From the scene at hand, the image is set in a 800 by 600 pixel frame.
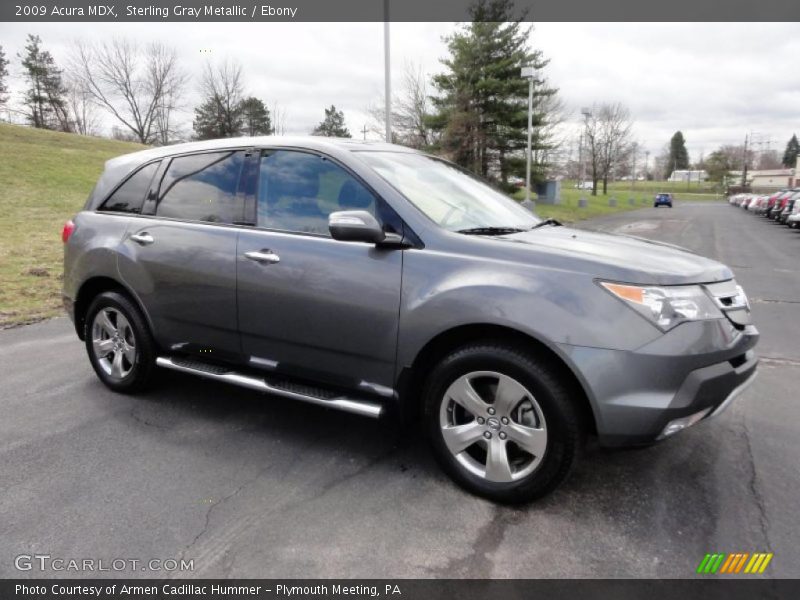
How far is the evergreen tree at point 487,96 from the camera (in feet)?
93.8

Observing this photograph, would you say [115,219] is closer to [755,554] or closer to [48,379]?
[48,379]

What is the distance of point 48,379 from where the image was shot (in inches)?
181

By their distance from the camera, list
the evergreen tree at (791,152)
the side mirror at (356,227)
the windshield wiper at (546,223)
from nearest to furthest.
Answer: the side mirror at (356,227) → the windshield wiper at (546,223) → the evergreen tree at (791,152)

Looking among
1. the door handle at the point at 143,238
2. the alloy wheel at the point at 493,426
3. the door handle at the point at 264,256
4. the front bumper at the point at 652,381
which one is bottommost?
the alloy wheel at the point at 493,426

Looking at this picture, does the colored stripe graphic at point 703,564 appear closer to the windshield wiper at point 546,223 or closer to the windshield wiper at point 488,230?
the windshield wiper at point 488,230

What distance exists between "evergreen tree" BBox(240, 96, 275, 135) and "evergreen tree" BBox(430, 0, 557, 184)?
27.1 metres

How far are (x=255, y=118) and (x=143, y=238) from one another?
53.5 metres

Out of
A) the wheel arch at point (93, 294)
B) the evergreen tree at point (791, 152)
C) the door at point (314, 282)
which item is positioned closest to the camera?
the door at point (314, 282)

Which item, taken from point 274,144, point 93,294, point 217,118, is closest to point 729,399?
point 274,144

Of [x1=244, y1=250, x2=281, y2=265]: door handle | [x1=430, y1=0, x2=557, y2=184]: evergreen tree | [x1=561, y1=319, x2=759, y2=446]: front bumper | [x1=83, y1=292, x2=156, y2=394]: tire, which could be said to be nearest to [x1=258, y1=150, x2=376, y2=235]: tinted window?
[x1=244, y1=250, x2=281, y2=265]: door handle

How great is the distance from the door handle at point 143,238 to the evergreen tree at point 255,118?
167 feet

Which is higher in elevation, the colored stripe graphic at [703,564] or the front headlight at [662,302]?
the front headlight at [662,302]

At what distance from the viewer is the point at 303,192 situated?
3385 mm

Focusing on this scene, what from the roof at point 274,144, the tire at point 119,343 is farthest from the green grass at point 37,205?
the roof at point 274,144
